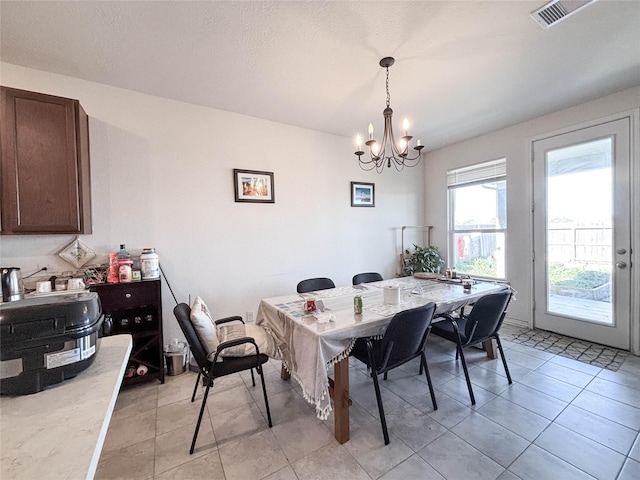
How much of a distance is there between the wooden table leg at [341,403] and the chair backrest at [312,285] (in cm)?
105

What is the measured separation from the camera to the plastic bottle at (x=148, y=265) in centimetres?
231

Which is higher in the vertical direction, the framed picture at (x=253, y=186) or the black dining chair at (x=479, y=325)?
the framed picture at (x=253, y=186)

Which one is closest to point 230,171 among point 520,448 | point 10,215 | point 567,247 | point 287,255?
point 287,255

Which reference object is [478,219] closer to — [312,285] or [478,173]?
[478,173]

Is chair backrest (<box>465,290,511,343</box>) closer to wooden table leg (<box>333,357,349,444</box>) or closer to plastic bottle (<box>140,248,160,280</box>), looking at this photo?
wooden table leg (<box>333,357,349,444</box>)

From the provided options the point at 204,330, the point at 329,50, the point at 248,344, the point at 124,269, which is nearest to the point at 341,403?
the point at 248,344

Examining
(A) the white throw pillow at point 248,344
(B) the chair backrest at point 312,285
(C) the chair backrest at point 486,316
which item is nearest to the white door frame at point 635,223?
(C) the chair backrest at point 486,316

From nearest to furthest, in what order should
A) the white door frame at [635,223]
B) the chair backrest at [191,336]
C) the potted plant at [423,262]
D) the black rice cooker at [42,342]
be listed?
the black rice cooker at [42,342], the chair backrest at [191,336], the white door frame at [635,223], the potted plant at [423,262]

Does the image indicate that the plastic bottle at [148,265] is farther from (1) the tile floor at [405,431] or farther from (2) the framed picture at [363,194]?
(2) the framed picture at [363,194]

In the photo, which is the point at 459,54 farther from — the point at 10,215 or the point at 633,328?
the point at 10,215

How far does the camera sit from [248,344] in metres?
1.85

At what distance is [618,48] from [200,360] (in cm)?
396

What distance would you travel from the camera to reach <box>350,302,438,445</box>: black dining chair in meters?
1.63

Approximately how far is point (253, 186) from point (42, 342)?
2.47 m
